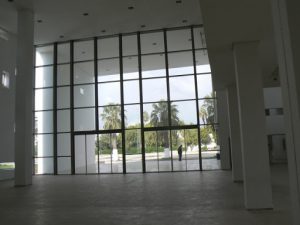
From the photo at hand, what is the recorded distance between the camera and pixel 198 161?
68.6 feet

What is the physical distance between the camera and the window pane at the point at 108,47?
895 inches

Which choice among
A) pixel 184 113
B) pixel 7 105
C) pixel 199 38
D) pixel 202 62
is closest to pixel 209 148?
pixel 184 113

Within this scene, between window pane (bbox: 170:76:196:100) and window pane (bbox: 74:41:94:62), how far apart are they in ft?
22.2

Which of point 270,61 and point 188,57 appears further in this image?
point 188,57

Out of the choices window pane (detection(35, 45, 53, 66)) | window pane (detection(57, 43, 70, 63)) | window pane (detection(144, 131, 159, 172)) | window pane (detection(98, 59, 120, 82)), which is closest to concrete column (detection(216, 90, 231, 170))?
window pane (detection(144, 131, 159, 172))

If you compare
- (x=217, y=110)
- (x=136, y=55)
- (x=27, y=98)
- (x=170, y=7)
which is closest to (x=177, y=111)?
(x=217, y=110)

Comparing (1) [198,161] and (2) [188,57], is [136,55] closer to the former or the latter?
(2) [188,57]

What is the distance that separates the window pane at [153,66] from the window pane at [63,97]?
6.09 m

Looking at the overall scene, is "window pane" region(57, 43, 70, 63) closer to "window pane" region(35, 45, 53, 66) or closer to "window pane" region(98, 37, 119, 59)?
"window pane" region(35, 45, 53, 66)

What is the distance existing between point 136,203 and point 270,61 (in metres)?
6.70

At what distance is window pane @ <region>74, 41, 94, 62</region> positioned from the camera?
23250 millimetres

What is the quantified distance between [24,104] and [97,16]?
22.6 ft

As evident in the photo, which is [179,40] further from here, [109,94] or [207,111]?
[109,94]

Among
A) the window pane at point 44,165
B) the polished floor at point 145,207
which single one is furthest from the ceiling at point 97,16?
the polished floor at point 145,207
